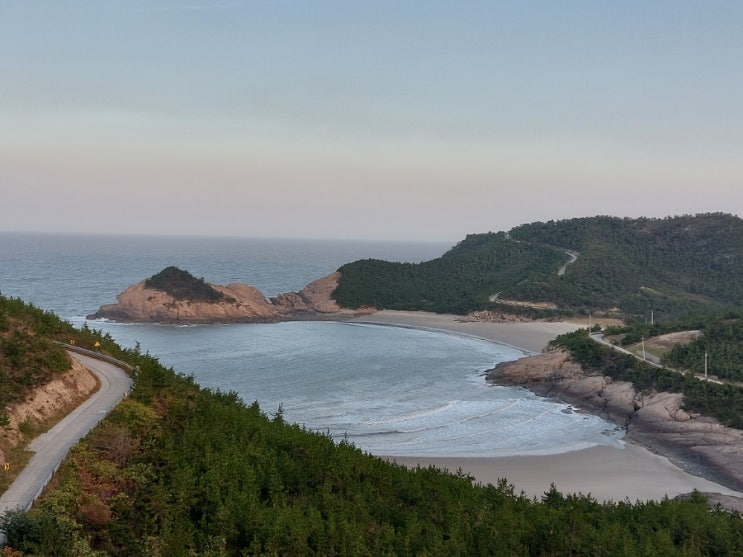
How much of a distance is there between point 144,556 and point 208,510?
2.28 m

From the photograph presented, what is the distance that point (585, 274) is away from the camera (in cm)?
9744

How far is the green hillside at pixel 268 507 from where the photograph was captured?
12820 mm

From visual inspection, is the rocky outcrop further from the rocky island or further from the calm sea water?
the rocky island

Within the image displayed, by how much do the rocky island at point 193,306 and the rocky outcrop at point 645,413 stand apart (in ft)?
139

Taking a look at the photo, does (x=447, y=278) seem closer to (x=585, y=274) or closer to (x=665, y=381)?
(x=585, y=274)

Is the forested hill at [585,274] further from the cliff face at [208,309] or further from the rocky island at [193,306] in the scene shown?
the rocky island at [193,306]

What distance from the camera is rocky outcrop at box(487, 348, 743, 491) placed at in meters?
34.5

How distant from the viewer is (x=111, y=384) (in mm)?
21172

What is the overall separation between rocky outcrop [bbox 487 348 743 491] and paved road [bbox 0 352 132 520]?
1166 inches

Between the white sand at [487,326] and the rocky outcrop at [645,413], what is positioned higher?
the white sand at [487,326]

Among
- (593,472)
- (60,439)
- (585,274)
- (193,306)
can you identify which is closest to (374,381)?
(593,472)

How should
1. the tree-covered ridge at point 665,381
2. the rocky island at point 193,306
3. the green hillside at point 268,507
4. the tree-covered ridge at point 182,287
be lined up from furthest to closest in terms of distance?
the tree-covered ridge at point 182,287
the rocky island at point 193,306
the tree-covered ridge at point 665,381
the green hillside at point 268,507

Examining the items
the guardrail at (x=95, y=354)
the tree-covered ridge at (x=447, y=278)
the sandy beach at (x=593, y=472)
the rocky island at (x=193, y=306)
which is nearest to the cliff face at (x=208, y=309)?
the rocky island at (x=193, y=306)

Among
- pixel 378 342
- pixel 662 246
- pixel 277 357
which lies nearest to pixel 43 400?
pixel 277 357
